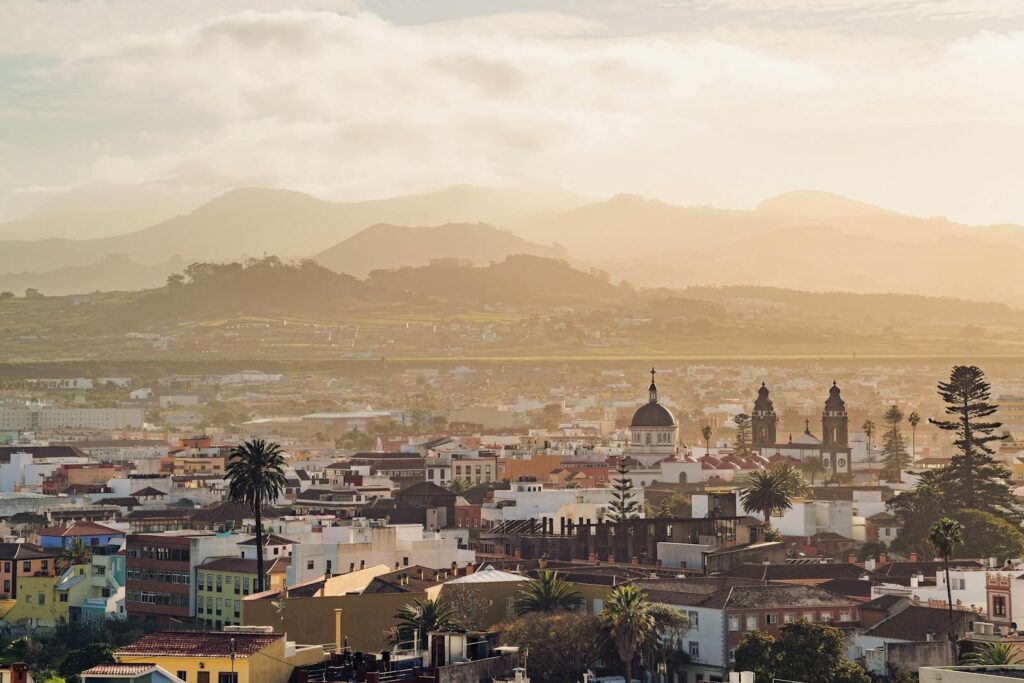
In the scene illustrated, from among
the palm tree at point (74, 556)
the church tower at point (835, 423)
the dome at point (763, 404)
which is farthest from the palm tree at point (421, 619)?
the dome at point (763, 404)

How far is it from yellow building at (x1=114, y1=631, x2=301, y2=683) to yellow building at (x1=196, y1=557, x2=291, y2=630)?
1077 inches

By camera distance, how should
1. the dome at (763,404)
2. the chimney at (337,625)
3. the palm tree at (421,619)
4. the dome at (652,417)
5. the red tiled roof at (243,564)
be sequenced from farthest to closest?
the dome at (763,404) < the dome at (652,417) < the red tiled roof at (243,564) < the chimney at (337,625) < the palm tree at (421,619)

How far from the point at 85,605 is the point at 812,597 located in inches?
1025

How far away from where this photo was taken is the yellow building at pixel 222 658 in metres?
34.0

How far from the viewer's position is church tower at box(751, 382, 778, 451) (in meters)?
142

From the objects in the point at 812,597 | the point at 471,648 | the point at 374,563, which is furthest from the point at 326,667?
the point at 374,563

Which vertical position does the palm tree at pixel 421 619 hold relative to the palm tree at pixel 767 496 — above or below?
below

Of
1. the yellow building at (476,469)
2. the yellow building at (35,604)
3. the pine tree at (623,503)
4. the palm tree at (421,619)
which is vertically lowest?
the yellow building at (35,604)

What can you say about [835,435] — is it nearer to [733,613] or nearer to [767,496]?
[767,496]

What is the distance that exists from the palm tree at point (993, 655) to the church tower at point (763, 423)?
322ft

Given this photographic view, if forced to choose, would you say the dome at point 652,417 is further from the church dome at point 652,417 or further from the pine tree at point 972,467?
the pine tree at point 972,467

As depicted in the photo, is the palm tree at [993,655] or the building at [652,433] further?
the building at [652,433]

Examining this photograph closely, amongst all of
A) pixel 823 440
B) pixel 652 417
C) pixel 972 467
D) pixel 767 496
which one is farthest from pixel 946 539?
pixel 823 440

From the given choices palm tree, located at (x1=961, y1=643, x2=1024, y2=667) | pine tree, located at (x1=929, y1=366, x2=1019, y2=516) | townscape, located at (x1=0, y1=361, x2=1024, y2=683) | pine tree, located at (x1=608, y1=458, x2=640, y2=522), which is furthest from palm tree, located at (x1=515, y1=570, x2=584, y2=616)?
pine tree, located at (x1=929, y1=366, x2=1019, y2=516)
